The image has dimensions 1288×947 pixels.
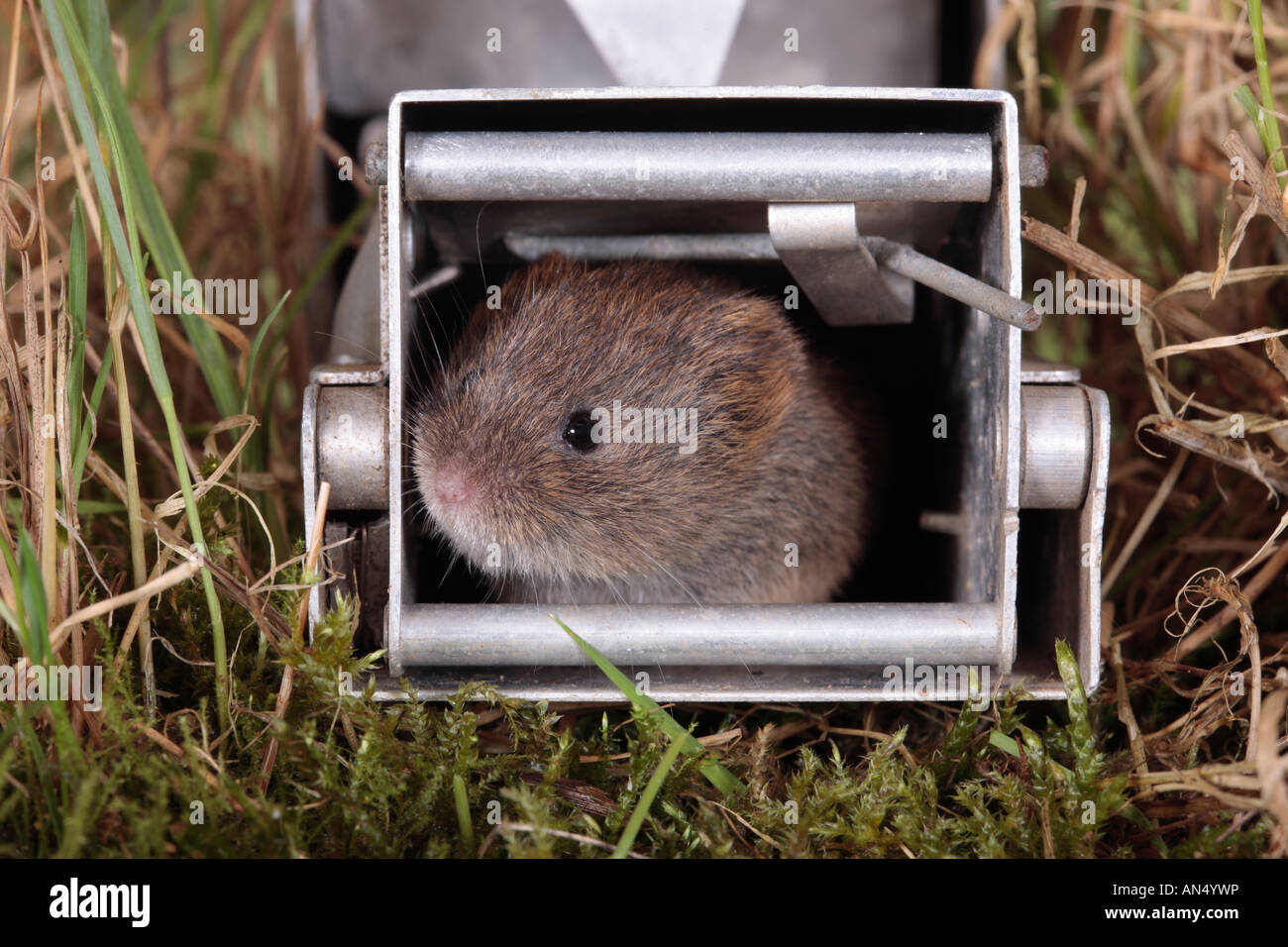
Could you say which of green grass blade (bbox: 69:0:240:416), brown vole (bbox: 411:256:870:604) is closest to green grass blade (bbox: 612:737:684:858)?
brown vole (bbox: 411:256:870:604)

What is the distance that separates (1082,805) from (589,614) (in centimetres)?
101

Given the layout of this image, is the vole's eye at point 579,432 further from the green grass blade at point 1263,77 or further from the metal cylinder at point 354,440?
the green grass blade at point 1263,77

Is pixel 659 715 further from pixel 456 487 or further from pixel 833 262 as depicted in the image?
pixel 833 262

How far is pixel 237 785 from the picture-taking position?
1.91 meters

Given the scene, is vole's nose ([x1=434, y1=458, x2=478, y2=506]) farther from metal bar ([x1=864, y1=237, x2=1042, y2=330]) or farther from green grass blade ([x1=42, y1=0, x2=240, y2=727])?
metal bar ([x1=864, y1=237, x2=1042, y2=330])

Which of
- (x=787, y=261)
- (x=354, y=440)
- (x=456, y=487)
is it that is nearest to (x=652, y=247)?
(x=787, y=261)

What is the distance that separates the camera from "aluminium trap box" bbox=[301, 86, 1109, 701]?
2033 mm

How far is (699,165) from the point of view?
2.05m

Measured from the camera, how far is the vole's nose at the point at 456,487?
226 cm

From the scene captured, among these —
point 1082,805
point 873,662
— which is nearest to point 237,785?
point 873,662

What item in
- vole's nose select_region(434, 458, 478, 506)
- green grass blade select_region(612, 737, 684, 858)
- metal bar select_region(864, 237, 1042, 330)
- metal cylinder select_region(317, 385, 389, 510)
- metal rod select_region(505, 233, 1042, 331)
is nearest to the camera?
green grass blade select_region(612, 737, 684, 858)

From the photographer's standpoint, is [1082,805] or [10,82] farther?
[10,82]
